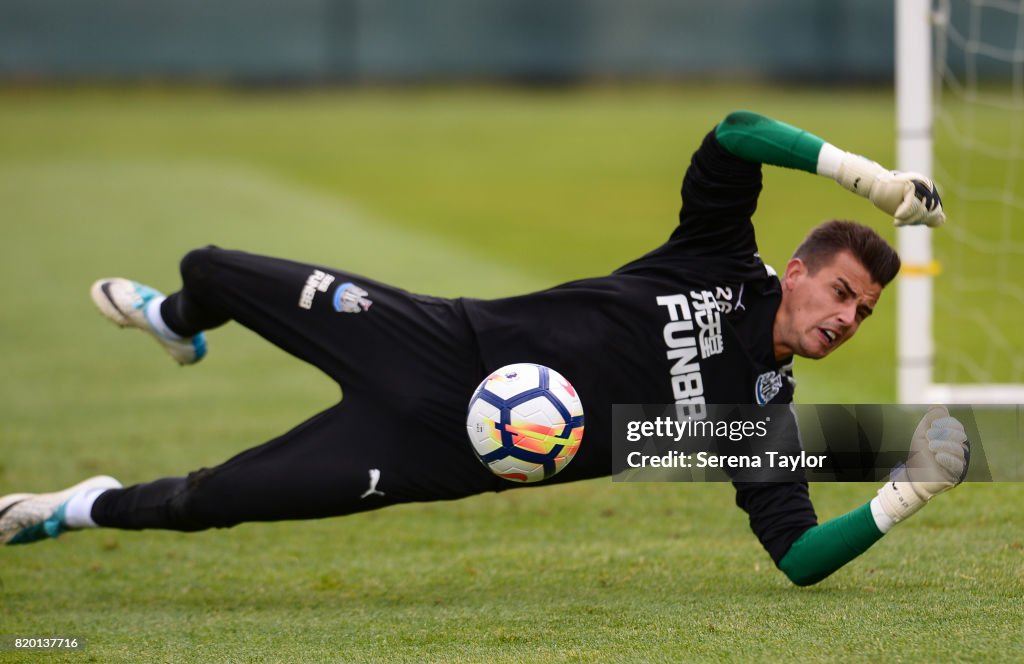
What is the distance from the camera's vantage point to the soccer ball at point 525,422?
4207 millimetres

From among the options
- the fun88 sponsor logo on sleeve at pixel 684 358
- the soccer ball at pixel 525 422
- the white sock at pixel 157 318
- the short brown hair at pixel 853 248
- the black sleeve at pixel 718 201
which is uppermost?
the black sleeve at pixel 718 201

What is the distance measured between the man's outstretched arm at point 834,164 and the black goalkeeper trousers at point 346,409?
119 centimetres

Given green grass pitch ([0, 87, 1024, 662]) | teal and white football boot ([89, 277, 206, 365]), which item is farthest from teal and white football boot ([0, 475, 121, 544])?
teal and white football boot ([89, 277, 206, 365])

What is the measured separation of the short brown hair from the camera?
4344 mm

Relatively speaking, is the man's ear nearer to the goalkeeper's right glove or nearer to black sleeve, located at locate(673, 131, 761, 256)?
black sleeve, located at locate(673, 131, 761, 256)

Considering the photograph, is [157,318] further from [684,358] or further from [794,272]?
[794,272]

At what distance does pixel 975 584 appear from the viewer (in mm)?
4273

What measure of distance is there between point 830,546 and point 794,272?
3.25ft

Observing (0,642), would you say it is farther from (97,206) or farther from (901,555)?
(97,206)

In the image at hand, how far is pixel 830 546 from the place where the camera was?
165 inches

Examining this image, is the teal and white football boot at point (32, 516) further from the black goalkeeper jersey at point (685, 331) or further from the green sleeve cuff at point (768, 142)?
the green sleeve cuff at point (768, 142)

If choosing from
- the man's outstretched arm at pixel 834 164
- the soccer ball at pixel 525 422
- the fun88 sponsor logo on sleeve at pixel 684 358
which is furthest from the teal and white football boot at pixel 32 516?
the man's outstretched arm at pixel 834 164

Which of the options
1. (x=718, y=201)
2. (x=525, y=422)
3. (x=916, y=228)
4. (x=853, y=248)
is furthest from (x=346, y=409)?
(x=916, y=228)

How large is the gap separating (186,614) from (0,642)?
630 millimetres
